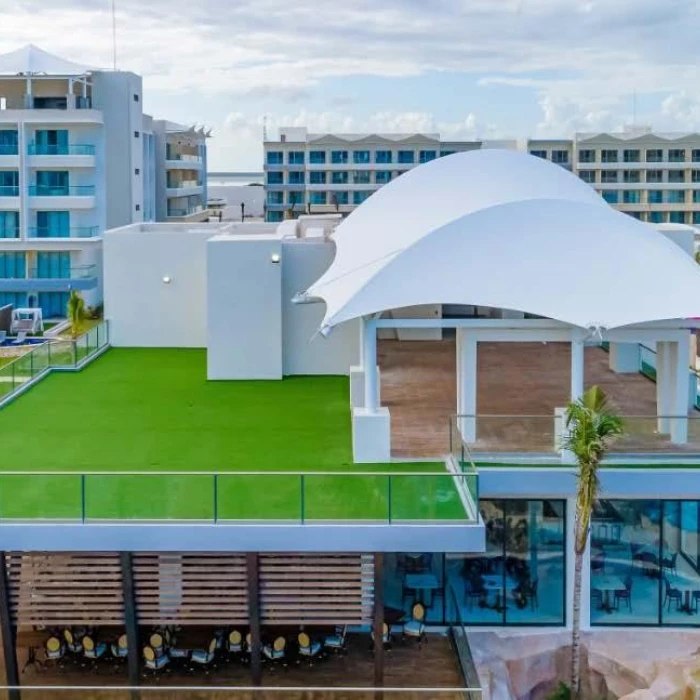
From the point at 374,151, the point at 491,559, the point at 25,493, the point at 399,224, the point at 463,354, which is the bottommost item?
the point at 491,559

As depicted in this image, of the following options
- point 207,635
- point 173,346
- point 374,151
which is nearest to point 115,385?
point 173,346

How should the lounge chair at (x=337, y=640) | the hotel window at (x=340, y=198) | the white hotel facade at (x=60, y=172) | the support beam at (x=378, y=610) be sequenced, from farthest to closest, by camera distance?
the hotel window at (x=340, y=198) < the white hotel facade at (x=60, y=172) < the lounge chair at (x=337, y=640) < the support beam at (x=378, y=610)

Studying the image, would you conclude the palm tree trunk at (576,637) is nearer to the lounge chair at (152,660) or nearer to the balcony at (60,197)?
the lounge chair at (152,660)

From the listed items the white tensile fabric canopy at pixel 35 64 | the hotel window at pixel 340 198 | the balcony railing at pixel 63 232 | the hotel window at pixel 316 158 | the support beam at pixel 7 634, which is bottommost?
the support beam at pixel 7 634

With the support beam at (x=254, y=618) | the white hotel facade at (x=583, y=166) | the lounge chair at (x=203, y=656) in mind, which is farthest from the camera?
the white hotel facade at (x=583, y=166)

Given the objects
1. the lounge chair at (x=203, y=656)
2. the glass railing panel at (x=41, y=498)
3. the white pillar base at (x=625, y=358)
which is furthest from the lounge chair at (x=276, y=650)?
the white pillar base at (x=625, y=358)

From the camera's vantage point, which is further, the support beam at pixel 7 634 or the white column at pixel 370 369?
the white column at pixel 370 369

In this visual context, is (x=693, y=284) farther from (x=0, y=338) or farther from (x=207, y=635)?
(x=0, y=338)

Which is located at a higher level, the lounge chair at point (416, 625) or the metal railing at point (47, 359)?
the metal railing at point (47, 359)

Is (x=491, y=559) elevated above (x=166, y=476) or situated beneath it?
situated beneath
